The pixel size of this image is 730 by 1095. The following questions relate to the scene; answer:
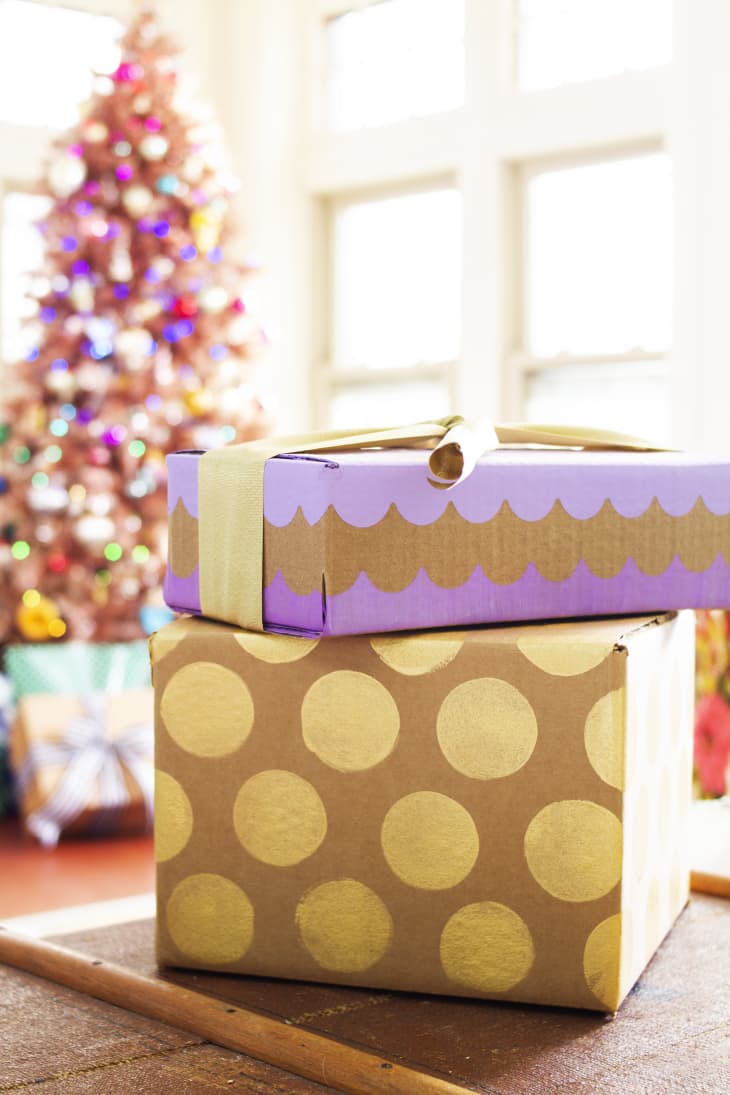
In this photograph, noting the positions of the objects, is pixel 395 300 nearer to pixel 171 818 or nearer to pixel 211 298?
pixel 211 298

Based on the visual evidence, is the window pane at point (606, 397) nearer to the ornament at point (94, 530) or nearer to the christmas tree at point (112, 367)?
the christmas tree at point (112, 367)

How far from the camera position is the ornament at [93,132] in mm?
3633

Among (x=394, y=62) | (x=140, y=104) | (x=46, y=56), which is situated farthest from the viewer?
(x=394, y=62)

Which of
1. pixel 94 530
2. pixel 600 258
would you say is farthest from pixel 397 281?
pixel 94 530

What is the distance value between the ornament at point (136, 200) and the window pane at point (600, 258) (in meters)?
1.20

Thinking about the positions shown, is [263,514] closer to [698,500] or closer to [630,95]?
[698,500]

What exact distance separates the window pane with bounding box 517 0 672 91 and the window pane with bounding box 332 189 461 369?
0.47 metres

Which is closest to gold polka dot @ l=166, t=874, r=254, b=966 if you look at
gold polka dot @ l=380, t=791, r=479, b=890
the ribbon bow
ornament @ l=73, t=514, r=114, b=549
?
gold polka dot @ l=380, t=791, r=479, b=890

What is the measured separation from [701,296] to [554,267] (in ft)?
2.18

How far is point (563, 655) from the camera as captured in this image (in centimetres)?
76

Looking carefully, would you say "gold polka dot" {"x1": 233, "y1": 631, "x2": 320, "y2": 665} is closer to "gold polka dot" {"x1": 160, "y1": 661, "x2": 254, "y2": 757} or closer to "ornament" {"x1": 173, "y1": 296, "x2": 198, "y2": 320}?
"gold polka dot" {"x1": 160, "y1": 661, "x2": 254, "y2": 757}

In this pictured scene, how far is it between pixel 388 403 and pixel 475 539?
3781 mm

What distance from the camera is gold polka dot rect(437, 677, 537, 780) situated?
77cm

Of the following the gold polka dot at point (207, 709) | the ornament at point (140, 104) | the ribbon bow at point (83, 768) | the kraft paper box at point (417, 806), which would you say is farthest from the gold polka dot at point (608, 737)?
the ornament at point (140, 104)
